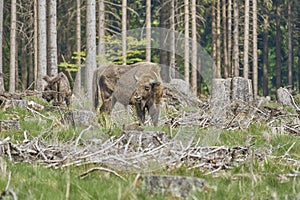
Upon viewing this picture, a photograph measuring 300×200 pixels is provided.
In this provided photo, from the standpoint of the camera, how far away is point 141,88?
1031 centimetres

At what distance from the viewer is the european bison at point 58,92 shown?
49.4 feet

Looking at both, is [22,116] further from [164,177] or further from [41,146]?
[164,177]

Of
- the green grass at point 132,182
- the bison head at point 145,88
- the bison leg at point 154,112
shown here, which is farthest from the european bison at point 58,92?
the green grass at point 132,182

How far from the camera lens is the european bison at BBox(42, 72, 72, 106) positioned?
15047mm

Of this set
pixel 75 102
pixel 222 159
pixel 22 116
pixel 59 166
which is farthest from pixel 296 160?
pixel 75 102

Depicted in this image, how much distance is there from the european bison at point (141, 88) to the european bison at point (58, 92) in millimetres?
3379

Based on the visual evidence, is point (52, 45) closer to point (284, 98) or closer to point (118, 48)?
point (284, 98)

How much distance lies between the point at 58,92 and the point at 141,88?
15.6 feet

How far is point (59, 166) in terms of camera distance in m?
5.32

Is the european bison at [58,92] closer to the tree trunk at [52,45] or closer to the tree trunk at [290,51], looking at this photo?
the tree trunk at [52,45]

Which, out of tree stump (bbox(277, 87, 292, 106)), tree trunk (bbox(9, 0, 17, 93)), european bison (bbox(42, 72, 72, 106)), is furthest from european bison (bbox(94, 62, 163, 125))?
tree trunk (bbox(9, 0, 17, 93))

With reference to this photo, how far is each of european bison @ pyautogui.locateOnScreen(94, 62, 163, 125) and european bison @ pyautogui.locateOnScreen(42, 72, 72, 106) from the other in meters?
3.38

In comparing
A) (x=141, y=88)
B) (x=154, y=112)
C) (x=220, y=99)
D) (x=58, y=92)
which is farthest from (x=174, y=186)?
(x=58, y=92)

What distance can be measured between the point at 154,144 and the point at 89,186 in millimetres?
2037
